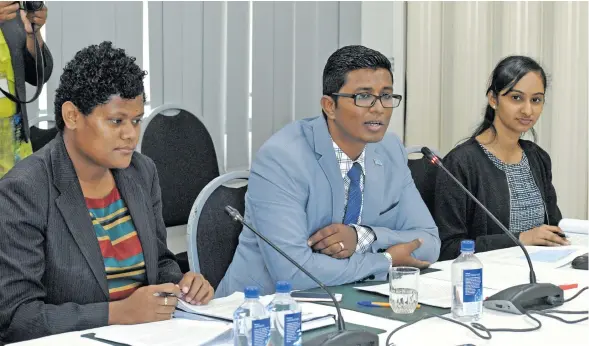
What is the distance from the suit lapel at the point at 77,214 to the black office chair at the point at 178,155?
1.26 meters

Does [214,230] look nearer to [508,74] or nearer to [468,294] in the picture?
[468,294]

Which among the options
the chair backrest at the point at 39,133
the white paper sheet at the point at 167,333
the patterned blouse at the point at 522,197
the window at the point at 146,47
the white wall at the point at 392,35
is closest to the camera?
the white paper sheet at the point at 167,333

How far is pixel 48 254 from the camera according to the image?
193 cm

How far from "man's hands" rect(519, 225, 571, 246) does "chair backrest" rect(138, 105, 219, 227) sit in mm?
1363

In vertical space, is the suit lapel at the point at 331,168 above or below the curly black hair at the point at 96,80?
below

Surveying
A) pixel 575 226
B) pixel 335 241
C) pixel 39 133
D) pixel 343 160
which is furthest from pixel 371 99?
pixel 39 133

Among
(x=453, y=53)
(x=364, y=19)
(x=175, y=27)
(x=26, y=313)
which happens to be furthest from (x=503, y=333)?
(x=364, y=19)

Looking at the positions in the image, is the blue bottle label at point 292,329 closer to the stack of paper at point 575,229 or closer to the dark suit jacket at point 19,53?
the dark suit jacket at point 19,53

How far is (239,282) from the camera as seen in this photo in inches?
93.8

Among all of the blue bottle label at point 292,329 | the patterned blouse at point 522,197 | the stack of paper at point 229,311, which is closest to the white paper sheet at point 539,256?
the patterned blouse at point 522,197

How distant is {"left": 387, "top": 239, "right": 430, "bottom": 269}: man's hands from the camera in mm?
2439

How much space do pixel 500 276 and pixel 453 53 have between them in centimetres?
239

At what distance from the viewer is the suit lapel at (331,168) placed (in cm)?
248

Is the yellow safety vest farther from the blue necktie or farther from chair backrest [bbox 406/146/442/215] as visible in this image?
chair backrest [bbox 406/146/442/215]
